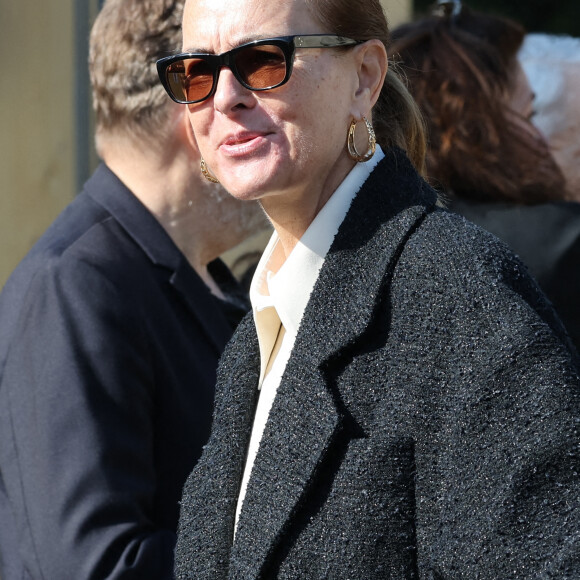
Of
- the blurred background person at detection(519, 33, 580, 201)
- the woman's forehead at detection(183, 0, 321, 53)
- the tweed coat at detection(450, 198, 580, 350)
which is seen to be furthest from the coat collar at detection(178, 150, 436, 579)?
the blurred background person at detection(519, 33, 580, 201)

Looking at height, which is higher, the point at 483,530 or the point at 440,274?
the point at 440,274

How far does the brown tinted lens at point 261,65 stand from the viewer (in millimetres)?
1474

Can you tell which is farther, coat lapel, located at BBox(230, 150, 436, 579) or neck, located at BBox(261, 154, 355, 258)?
neck, located at BBox(261, 154, 355, 258)

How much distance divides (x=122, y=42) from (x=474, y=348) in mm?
1606

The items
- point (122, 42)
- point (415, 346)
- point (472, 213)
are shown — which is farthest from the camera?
point (472, 213)

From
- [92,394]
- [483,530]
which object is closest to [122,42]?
[92,394]

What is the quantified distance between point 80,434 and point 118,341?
234mm

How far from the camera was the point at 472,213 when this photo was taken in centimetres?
284

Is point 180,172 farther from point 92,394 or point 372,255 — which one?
point 372,255

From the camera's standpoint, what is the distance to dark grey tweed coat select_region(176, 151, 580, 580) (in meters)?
1.18

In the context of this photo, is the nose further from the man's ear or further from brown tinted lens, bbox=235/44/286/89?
the man's ear

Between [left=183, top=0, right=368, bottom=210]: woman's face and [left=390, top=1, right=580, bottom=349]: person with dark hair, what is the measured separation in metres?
1.26

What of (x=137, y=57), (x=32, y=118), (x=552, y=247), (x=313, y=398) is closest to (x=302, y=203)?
(x=313, y=398)

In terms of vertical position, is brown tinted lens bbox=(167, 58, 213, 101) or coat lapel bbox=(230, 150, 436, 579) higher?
brown tinted lens bbox=(167, 58, 213, 101)
